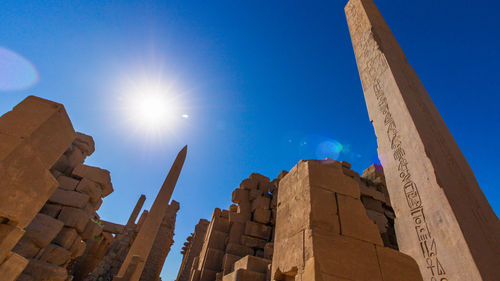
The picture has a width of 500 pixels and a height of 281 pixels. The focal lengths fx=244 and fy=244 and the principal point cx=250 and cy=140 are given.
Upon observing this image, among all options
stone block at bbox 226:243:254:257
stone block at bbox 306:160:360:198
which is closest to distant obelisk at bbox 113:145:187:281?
stone block at bbox 226:243:254:257

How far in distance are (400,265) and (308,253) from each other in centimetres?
91

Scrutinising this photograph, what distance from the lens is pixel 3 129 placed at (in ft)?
8.16

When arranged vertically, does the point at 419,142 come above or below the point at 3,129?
above

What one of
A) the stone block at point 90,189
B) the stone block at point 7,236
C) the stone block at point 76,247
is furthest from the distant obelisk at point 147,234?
the stone block at point 7,236

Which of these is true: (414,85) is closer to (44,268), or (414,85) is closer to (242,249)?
(242,249)

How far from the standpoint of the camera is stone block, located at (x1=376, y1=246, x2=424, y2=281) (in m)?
2.03

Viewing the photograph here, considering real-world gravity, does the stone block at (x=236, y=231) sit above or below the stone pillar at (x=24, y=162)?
above

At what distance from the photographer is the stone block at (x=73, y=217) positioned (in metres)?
5.38

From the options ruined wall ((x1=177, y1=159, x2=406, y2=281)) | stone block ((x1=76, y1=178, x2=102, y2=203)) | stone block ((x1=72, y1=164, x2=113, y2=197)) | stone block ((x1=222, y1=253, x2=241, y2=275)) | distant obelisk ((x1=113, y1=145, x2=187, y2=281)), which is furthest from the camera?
distant obelisk ((x1=113, y1=145, x2=187, y2=281))

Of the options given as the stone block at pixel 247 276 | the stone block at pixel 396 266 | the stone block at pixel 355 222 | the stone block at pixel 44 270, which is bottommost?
the stone block at pixel 44 270

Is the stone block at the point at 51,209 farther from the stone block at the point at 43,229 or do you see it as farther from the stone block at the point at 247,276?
the stone block at the point at 247,276

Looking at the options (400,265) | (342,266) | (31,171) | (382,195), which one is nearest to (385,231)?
(382,195)

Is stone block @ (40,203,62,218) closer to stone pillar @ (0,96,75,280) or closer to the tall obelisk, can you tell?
stone pillar @ (0,96,75,280)

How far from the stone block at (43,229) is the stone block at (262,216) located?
16.0 feet
